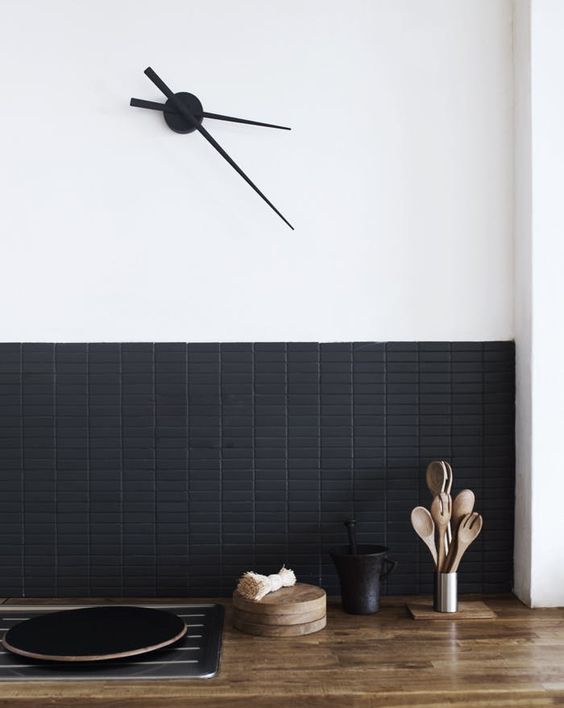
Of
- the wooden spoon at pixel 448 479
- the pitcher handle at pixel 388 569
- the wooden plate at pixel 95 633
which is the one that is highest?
the wooden spoon at pixel 448 479

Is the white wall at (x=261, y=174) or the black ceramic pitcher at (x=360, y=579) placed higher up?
the white wall at (x=261, y=174)

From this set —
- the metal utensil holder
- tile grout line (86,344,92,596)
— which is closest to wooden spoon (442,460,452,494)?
the metal utensil holder

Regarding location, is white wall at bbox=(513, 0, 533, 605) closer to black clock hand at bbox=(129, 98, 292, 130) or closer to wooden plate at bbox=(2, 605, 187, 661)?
black clock hand at bbox=(129, 98, 292, 130)

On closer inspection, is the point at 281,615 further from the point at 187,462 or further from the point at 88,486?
the point at 88,486

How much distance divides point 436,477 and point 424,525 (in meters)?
0.11

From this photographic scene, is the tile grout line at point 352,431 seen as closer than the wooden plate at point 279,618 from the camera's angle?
No

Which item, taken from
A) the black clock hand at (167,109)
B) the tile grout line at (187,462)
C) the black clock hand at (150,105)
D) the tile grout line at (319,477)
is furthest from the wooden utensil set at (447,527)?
the black clock hand at (150,105)

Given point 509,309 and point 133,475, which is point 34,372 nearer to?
point 133,475

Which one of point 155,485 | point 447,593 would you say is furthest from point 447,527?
point 155,485

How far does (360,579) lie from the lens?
5.41ft

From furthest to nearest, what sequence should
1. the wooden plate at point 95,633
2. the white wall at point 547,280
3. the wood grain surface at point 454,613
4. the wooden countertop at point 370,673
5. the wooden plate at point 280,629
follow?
A: 1. the white wall at point 547,280
2. the wood grain surface at point 454,613
3. the wooden plate at point 280,629
4. the wooden plate at point 95,633
5. the wooden countertop at point 370,673

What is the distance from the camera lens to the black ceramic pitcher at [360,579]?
164cm

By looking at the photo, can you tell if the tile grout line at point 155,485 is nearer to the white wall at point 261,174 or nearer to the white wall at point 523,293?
the white wall at point 261,174

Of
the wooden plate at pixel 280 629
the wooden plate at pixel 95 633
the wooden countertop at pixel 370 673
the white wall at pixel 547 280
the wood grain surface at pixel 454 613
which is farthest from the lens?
the white wall at pixel 547 280
